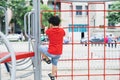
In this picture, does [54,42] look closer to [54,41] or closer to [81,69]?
[54,41]

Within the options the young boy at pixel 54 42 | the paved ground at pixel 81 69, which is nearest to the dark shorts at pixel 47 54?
the young boy at pixel 54 42

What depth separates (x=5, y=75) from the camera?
7.73m

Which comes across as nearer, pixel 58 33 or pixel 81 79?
pixel 58 33

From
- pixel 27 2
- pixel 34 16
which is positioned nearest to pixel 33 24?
pixel 34 16

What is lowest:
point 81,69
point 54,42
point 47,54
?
point 81,69

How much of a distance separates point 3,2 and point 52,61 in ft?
70.0

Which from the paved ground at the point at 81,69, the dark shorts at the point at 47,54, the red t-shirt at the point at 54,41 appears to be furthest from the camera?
the paved ground at the point at 81,69

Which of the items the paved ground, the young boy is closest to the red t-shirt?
the young boy

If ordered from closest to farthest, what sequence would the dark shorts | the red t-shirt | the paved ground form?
the dark shorts
the red t-shirt
the paved ground

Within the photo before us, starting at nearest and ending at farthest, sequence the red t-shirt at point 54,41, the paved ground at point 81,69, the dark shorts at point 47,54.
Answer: the dark shorts at point 47,54 < the red t-shirt at point 54,41 < the paved ground at point 81,69

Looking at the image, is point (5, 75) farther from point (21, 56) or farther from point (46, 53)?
point (21, 56)

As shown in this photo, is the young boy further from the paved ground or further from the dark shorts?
the paved ground

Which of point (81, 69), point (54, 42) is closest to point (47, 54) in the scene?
point (54, 42)

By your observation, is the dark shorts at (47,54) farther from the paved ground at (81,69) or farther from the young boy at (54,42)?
the paved ground at (81,69)
